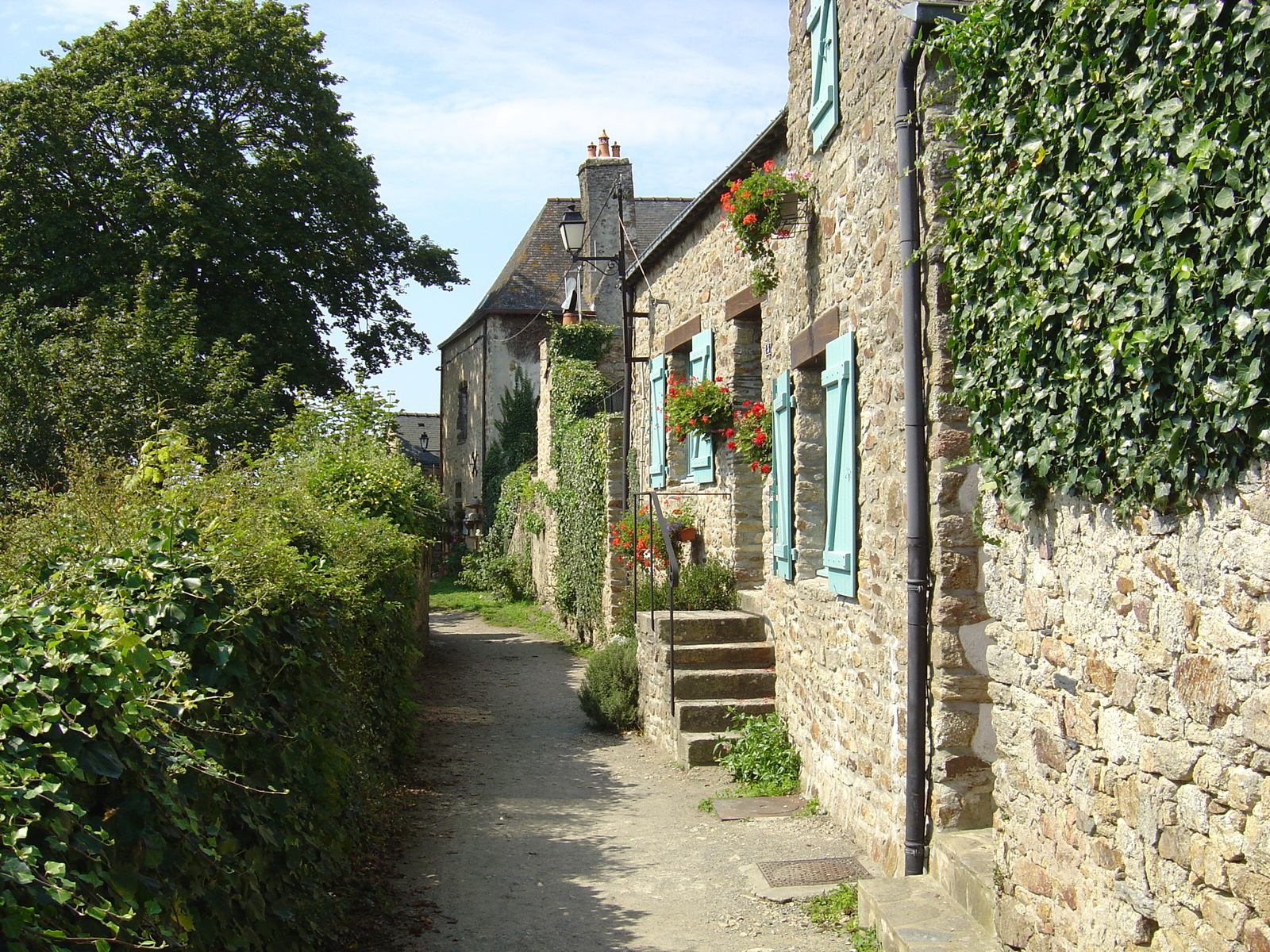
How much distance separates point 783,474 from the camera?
7.20 meters

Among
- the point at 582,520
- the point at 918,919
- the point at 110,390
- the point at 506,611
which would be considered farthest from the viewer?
the point at 506,611

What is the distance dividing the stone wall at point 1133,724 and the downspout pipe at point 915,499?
0.78m

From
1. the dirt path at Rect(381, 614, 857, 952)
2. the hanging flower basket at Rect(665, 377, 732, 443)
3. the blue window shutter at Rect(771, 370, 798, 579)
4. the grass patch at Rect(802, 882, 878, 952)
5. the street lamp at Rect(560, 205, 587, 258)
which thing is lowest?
the dirt path at Rect(381, 614, 857, 952)

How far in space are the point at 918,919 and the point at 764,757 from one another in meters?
2.99

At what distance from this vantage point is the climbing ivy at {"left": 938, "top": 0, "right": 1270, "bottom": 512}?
2.39 m

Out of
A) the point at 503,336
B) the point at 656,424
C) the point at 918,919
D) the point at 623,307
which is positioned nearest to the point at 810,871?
the point at 918,919

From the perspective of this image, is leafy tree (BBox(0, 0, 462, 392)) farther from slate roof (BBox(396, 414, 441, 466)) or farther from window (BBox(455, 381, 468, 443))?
slate roof (BBox(396, 414, 441, 466))

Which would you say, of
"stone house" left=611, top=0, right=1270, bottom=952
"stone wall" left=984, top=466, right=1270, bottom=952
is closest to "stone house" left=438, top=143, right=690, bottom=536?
"stone house" left=611, top=0, right=1270, bottom=952

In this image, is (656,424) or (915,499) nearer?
(915,499)

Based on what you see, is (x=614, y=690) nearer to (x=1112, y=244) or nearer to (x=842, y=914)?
(x=842, y=914)

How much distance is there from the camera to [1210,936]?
8.54 feet

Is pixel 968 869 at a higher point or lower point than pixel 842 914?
higher

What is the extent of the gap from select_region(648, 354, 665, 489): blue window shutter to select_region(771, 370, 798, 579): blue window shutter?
3649 millimetres

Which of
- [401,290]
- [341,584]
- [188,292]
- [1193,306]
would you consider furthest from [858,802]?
[401,290]
